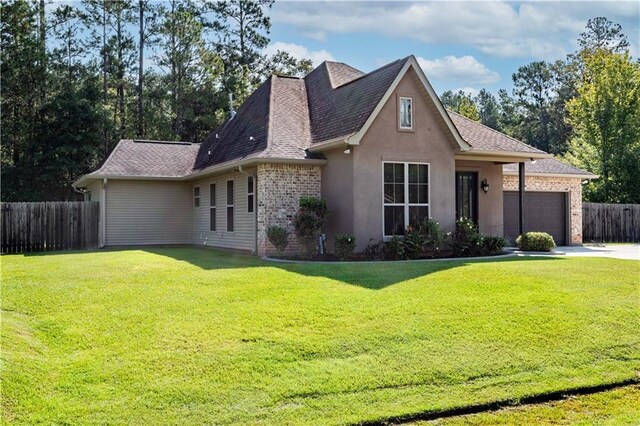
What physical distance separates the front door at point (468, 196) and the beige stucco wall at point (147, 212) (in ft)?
33.8

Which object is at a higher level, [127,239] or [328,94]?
[328,94]

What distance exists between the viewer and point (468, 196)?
19188mm

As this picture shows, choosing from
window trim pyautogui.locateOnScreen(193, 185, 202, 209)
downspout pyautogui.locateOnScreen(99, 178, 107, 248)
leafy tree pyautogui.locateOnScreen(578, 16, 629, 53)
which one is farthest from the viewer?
leafy tree pyautogui.locateOnScreen(578, 16, 629, 53)

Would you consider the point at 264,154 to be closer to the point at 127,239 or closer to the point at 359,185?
the point at 359,185

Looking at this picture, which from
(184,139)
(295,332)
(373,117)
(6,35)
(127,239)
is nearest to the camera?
(295,332)

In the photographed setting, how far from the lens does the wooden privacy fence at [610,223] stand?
25.6 metres

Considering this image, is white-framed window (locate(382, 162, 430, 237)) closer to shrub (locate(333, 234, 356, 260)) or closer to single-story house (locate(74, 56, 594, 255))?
single-story house (locate(74, 56, 594, 255))

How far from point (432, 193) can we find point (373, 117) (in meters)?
2.84

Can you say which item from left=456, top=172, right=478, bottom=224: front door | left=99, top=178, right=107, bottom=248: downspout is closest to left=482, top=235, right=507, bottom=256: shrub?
left=456, top=172, right=478, bottom=224: front door

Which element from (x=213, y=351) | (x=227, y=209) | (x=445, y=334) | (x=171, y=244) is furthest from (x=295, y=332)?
(x=171, y=244)

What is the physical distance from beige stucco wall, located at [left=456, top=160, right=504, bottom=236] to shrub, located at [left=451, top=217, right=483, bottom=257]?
8.50 ft

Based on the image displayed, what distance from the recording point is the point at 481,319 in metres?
8.31

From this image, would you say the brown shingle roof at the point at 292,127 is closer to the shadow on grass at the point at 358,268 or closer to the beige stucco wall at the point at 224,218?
the beige stucco wall at the point at 224,218

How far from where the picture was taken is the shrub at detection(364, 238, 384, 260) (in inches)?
602
